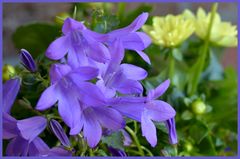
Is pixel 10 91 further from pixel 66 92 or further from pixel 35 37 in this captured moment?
pixel 35 37

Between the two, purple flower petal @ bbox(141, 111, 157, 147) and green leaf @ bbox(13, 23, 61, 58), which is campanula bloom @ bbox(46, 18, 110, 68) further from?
green leaf @ bbox(13, 23, 61, 58)

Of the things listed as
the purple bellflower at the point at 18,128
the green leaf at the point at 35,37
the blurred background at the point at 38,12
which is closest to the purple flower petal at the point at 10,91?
the purple bellflower at the point at 18,128

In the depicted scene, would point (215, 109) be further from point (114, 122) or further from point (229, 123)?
point (114, 122)

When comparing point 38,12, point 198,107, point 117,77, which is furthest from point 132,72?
point 38,12

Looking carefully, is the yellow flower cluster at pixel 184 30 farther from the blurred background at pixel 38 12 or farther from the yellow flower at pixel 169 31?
the blurred background at pixel 38 12

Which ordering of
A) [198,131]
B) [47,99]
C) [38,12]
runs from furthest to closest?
[38,12] < [198,131] < [47,99]

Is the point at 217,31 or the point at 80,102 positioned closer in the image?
the point at 80,102

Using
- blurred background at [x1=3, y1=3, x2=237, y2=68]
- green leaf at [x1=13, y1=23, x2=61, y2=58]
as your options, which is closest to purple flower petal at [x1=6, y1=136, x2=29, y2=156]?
green leaf at [x1=13, y1=23, x2=61, y2=58]
